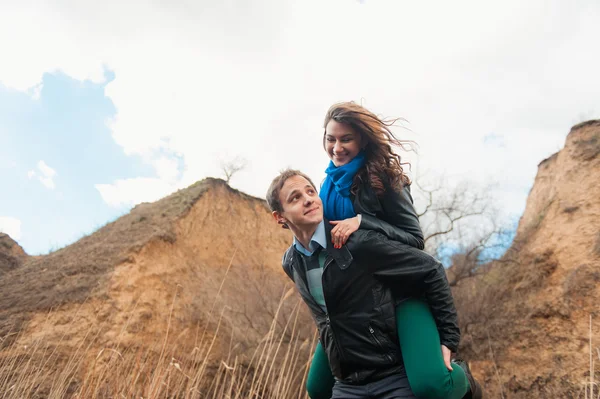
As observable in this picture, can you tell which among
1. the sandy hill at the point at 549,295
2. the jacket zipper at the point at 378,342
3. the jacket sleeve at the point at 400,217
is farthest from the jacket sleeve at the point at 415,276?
the sandy hill at the point at 549,295

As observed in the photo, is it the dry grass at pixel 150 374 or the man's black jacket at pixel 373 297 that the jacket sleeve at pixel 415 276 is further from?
the dry grass at pixel 150 374

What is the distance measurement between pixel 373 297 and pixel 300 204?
560 mm

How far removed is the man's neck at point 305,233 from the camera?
2018mm

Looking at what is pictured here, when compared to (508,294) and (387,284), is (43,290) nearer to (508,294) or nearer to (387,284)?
(387,284)

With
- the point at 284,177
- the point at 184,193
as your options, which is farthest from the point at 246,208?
the point at 284,177

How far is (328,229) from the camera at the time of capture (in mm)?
2006

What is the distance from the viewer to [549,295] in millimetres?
8664

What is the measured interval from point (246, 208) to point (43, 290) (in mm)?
6482

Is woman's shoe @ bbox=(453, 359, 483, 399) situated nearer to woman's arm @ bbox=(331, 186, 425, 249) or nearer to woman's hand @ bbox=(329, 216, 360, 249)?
woman's arm @ bbox=(331, 186, 425, 249)

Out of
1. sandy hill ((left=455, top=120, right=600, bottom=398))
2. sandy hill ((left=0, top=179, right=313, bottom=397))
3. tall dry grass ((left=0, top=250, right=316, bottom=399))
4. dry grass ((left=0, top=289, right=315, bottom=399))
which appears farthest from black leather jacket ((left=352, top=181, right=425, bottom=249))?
sandy hill ((left=455, top=120, right=600, bottom=398))

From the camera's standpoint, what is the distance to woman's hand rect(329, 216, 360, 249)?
6.15 ft

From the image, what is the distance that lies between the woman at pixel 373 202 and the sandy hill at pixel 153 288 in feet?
14.7

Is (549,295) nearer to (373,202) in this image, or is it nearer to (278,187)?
(373,202)

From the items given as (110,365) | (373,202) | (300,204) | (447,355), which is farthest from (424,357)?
(110,365)
